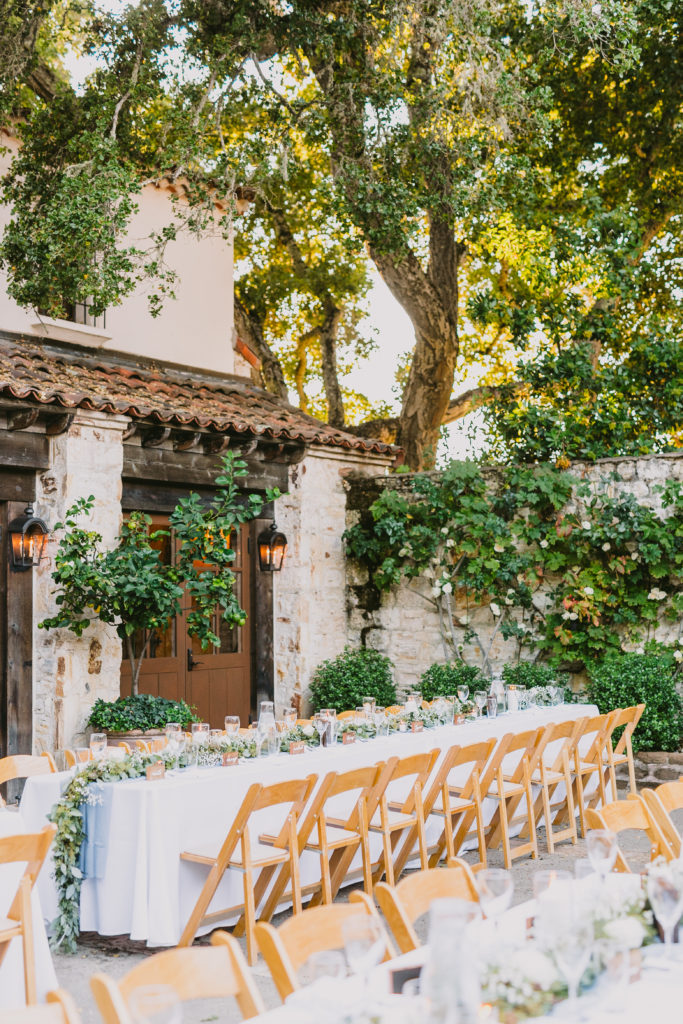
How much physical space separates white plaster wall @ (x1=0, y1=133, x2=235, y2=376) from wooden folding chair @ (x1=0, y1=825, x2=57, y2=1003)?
268 inches

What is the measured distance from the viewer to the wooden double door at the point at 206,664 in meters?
8.15

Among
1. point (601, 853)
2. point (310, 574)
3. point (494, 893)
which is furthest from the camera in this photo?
point (310, 574)

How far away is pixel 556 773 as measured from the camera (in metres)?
6.09

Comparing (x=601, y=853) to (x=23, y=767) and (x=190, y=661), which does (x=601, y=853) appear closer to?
(x=23, y=767)

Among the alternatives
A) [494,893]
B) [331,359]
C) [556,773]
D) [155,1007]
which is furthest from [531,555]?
[331,359]

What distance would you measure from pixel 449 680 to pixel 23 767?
4.70 m

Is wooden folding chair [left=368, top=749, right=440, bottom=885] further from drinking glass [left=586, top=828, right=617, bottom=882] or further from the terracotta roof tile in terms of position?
the terracotta roof tile

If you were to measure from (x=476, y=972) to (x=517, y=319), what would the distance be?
9.28 meters

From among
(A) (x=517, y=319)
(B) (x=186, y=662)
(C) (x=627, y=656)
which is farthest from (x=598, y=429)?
(B) (x=186, y=662)

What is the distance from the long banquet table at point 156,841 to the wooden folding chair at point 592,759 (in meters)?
2.18

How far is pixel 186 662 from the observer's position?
841cm

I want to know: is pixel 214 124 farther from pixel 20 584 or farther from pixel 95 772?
pixel 95 772

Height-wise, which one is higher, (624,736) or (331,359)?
(331,359)

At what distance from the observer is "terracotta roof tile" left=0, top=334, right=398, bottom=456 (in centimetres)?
722
